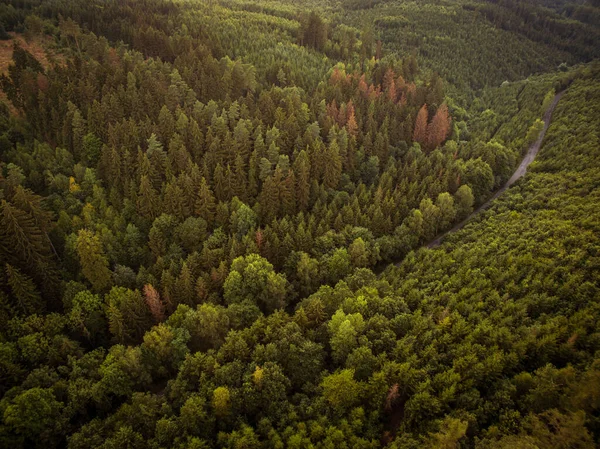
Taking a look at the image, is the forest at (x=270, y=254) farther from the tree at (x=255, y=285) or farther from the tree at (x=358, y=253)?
the tree at (x=358, y=253)

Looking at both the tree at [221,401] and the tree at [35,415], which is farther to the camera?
the tree at [221,401]

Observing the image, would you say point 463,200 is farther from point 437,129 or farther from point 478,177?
point 437,129

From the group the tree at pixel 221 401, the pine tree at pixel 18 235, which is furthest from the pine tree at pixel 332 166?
the pine tree at pixel 18 235

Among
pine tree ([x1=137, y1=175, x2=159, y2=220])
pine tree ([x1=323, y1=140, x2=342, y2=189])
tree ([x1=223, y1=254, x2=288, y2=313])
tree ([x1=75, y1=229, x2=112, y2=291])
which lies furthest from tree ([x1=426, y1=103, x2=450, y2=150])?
tree ([x1=75, y1=229, x2=112, y2=291])

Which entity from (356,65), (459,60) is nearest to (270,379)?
(356,65)

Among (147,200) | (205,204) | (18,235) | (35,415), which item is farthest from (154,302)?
(147,200)

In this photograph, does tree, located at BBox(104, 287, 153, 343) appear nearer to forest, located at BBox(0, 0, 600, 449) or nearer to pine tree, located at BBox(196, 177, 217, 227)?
forest, located at BBox(0, 0, 600, 449)

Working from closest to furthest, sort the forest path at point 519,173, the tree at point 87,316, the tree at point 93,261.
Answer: the tree at point 87,316 < the tree at point 93,261 < the forest path at point 519,173
